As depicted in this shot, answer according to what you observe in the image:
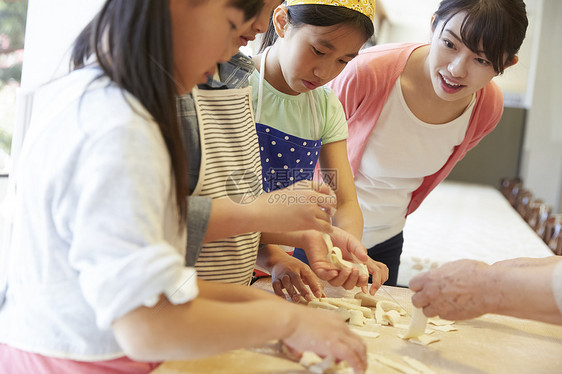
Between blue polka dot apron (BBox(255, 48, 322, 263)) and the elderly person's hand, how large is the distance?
1.13 ft

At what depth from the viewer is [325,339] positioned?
58cm

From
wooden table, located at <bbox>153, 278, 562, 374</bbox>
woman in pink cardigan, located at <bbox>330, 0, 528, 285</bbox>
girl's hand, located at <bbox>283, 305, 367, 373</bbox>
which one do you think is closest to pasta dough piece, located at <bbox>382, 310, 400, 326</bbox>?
wooden table, located at <bbox>153, 278, 562, 374</bbox>

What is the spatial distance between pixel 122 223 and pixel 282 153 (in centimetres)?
60

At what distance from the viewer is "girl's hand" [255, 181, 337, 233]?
27.2 inches

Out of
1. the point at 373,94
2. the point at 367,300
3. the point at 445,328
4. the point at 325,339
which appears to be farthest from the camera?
the point at 373,94

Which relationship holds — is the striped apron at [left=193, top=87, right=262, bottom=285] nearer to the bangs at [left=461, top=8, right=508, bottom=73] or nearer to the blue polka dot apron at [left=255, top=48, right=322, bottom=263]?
the blue polka dot apron at [left=255, top=48, right=322, bottom=263]

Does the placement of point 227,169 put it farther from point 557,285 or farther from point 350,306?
point 557,285

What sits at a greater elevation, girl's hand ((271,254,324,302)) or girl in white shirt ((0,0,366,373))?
girl in white shirt ((0,0,366,373))

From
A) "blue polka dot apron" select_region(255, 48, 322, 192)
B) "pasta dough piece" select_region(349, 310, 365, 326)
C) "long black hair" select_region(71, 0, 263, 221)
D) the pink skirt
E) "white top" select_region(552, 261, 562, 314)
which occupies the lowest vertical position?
"pasta dough piece" select_region(349, 310, 365, 326)

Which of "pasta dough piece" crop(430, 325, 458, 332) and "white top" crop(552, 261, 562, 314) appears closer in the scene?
"white top" crop(552, 261, 562, 314)

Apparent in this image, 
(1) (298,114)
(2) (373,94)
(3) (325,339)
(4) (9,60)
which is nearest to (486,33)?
(2) (373,94)

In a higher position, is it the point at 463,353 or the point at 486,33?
the point at 486,33

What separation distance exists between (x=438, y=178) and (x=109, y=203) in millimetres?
1118

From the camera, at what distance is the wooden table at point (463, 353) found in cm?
63
